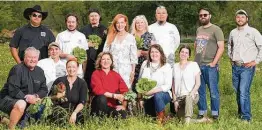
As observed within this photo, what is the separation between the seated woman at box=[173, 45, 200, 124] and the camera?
9.01 metres

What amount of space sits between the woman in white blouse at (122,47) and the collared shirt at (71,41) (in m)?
0.48

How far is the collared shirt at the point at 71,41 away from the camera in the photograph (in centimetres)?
922

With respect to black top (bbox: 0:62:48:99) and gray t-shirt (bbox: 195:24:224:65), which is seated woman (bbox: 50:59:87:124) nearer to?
black top (bbox: 0:62:48:99)

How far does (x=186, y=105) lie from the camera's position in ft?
29.0

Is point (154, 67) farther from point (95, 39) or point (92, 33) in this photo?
point (92, 33)

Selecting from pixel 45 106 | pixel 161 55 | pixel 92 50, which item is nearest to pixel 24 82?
pixel 45 106

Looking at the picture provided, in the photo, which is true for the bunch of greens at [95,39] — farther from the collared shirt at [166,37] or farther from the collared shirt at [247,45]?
the collared shirt at [247,45]

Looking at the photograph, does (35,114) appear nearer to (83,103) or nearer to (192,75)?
(83,103)

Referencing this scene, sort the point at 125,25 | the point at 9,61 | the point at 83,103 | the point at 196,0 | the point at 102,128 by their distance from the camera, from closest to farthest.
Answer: the point at 102,128
the point at 83,103
the point at 125,25
the point at 9,61
the point at 196,0

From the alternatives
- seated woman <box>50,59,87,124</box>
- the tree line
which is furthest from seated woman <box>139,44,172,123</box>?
the tree line

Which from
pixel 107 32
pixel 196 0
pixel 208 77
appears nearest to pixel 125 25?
pixel 107 32

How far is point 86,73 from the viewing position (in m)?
9.68

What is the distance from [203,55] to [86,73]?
2422mm

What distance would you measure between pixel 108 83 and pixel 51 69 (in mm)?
1141
